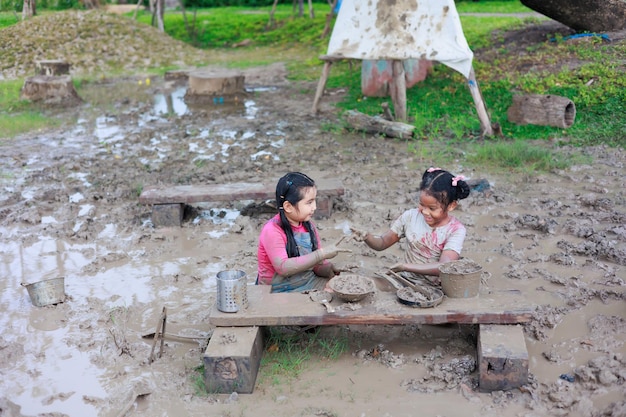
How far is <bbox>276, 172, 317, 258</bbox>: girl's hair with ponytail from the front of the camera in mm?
3713

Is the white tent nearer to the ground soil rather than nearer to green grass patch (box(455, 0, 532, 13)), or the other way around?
the ground soil

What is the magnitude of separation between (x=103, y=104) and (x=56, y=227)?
6.43 metres

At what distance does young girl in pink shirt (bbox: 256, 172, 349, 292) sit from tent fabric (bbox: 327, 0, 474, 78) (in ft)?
16.1

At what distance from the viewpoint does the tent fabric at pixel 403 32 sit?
8.26 metres

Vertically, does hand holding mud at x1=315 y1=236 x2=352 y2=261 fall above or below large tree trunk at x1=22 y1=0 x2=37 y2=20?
below

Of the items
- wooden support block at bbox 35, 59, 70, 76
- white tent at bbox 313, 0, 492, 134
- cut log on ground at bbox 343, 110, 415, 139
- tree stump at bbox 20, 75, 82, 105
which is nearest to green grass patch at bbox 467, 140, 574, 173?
white tent at bbox 313, 0, 492, 134

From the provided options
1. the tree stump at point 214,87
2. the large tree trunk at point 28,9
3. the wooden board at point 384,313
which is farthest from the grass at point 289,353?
the large tree trunk at point 28,9

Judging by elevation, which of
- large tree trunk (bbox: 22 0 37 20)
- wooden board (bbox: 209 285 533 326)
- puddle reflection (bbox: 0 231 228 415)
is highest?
large tree trunk (bbox: 22 0 37 20)

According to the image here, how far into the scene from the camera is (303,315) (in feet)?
11.2

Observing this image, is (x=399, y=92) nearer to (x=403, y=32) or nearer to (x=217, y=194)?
(x=403, y=32)

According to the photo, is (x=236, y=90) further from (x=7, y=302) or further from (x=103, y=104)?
(x=7, y=302)

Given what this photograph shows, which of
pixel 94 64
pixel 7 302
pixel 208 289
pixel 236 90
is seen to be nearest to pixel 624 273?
pixel 208 289

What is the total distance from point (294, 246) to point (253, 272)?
1.00 m

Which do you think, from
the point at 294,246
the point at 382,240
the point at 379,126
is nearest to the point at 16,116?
the point at 379,126
